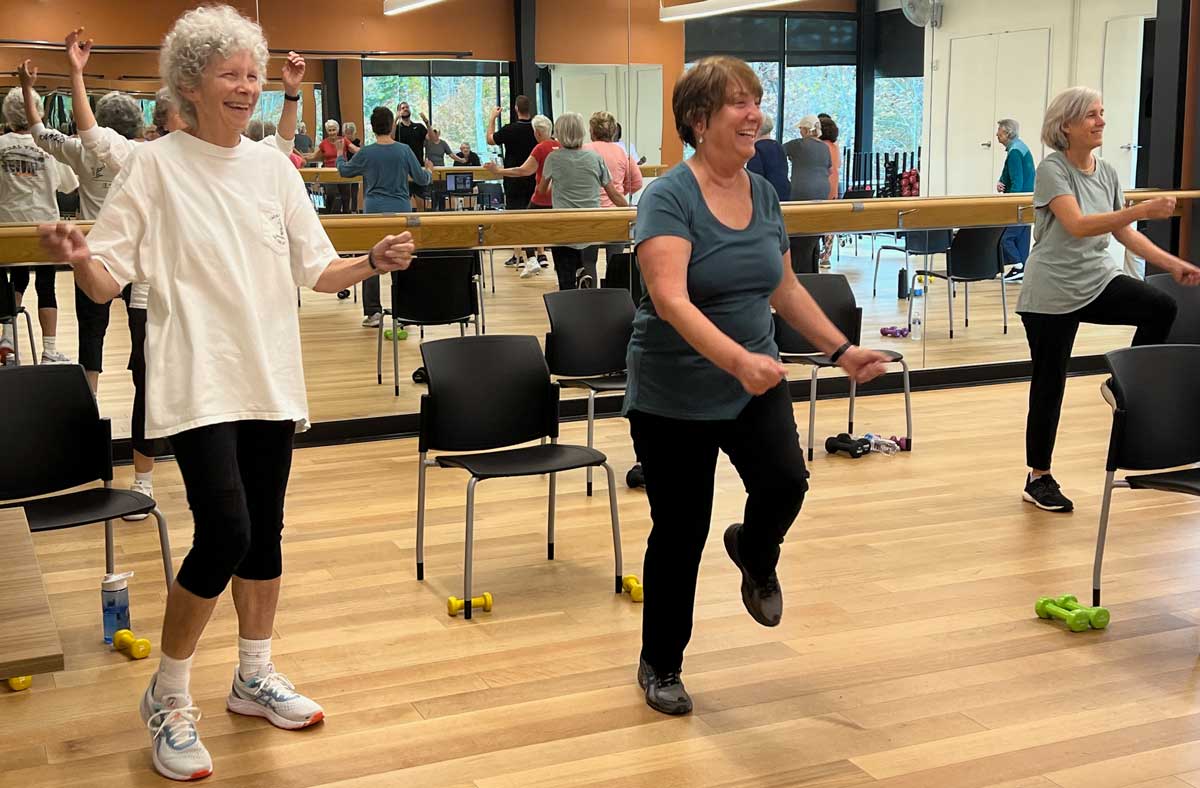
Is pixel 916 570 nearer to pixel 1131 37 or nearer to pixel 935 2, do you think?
pixel 935 2

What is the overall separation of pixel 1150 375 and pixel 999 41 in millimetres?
5083

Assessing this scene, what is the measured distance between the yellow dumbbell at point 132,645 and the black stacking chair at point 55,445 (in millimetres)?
191

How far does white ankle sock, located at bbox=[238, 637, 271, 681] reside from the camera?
10.4 ft

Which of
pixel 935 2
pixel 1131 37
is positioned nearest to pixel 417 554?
pixel 935 2

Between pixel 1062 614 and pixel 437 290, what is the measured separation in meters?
3.58

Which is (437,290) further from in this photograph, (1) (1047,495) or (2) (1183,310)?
(2) (1183,310)

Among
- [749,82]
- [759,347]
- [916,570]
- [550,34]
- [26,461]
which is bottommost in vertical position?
[916,570]

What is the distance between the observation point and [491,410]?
4.18 m

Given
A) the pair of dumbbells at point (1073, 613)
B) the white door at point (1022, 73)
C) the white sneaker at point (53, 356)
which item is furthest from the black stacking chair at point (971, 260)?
the white sneaker at point (53, 356)

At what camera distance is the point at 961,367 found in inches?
302

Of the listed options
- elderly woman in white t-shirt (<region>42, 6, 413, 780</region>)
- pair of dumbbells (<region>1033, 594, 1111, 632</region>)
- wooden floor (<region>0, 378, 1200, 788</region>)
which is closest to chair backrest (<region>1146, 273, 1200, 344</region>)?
wooden floor (<region>0, 378, 1200, 788</region>)

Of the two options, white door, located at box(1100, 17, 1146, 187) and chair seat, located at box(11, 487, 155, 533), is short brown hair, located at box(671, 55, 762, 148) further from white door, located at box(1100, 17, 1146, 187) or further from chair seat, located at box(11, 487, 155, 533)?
white door, located at box(1100, 17, 1146, 187)

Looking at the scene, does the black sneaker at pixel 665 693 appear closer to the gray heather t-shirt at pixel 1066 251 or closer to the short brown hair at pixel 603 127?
the gray heather t-shirt at pixel 1066 251

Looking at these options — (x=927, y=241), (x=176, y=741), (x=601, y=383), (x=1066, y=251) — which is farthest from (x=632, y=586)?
(x=927, y=241)
